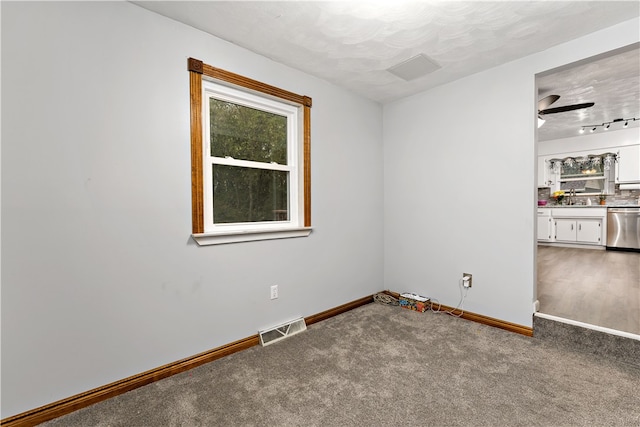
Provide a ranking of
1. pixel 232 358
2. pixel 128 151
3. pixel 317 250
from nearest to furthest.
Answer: pixel 128 151 → pixel 232 358 → pixel 317 250

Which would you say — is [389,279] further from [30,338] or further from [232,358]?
[30,338]

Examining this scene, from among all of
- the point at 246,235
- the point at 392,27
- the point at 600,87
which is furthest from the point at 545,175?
the point at 246,235

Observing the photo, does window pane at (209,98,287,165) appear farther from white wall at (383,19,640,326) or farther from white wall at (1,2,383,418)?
white wall at (383,19,640,326)

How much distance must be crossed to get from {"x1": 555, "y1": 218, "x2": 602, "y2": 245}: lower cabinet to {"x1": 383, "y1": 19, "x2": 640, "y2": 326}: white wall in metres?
4.99

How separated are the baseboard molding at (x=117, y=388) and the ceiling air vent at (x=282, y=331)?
65 millimetres

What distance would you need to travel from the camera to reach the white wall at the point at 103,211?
1450 millimetres

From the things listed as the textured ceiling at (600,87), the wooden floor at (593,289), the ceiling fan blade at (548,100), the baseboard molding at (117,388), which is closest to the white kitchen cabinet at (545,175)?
A: the textured ceiling at (600,87)

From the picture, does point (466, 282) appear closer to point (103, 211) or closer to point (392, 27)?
point (392, 27)

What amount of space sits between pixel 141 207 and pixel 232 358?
128 centimetres

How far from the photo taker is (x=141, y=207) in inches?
71.4

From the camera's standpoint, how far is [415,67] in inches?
101

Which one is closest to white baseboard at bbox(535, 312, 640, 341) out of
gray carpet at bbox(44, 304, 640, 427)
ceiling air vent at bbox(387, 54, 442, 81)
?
gray carpet at bbox(44, 304, 640, 427)

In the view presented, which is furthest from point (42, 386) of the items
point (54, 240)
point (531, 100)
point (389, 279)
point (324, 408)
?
point (531, 100)

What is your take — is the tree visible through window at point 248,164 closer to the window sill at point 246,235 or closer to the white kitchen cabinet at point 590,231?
the window sill at point 246,235
